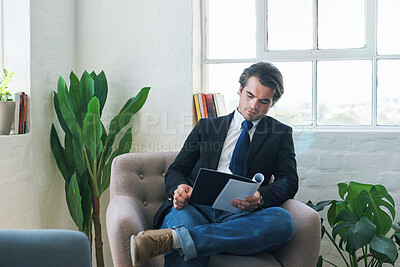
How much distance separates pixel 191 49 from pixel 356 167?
52.6 inches

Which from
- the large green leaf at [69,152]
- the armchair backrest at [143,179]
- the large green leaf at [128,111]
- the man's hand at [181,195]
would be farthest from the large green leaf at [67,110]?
the man's hand at [181,195]

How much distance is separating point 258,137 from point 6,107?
141 centimetres

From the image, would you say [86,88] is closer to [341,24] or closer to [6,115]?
[6,115]

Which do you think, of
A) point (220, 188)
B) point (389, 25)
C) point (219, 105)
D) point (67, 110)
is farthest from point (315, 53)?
point (67, 110)

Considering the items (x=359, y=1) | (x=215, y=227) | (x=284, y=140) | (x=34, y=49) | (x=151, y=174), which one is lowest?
(x=215, y=227)

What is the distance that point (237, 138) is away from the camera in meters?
2.25

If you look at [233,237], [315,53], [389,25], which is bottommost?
[233,237]

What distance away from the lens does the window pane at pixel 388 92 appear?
275 centimetres

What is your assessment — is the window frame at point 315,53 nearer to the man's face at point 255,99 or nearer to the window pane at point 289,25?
the window pane at point 289,25

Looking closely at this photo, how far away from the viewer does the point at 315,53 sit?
2.82 m

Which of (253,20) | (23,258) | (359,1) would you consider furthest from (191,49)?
(23,258)

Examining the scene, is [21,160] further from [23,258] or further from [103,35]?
[23,258]

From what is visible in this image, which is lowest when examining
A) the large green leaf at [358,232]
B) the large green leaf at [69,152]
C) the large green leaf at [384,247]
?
the large green leaf at [384,247]

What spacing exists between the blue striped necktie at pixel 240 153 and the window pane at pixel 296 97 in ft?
2.42
